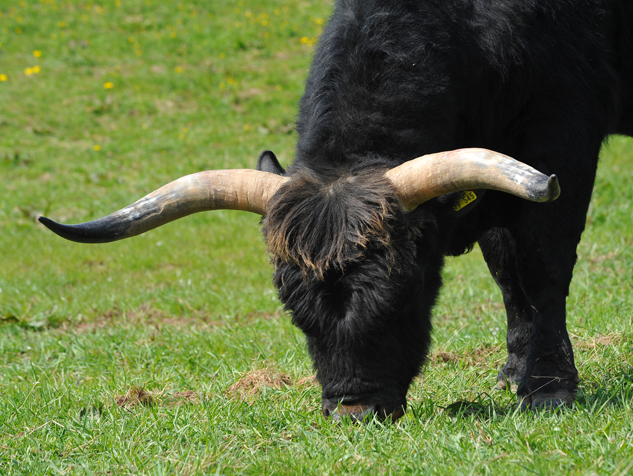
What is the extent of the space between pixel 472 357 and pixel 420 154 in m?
1.89

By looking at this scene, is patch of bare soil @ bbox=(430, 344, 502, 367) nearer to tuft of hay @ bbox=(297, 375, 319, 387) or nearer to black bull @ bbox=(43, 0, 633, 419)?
black bull @ bbox=(43, 0, 633, 419)

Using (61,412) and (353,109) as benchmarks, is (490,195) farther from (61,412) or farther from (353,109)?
(61,412)

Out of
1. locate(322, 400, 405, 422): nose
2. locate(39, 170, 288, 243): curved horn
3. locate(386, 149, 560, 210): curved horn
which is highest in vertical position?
locate(386, 149, 560, 210): curved horn

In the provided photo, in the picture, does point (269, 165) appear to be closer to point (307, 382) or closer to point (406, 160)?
point (406, 160)

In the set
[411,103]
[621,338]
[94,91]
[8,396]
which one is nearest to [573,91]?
[411,103]

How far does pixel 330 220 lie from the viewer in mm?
3273

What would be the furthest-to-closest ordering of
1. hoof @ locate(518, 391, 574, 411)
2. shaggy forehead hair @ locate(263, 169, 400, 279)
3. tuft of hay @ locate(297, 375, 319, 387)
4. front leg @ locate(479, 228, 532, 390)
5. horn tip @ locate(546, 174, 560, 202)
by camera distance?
front leg @ locate(479, 228, 532, 390), tuft of hay @ locate(297, 375, 319, 387), hoof @ locate(518, 391, 574, 411), shaggy forehead hair @ locate(263, 169, 400, 279), horn tip @ locate(546, 174, 560, 202)

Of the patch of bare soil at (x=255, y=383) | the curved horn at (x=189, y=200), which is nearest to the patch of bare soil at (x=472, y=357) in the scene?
the patch of bare soil at (x=255, y=383)

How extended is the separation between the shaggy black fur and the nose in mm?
25

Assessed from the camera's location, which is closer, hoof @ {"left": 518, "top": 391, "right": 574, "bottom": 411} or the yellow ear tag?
the yellow ear tag

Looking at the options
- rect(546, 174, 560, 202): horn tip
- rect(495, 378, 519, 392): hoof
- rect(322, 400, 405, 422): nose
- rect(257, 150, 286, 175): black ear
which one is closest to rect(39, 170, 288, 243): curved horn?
rect(257, 150, 286, 175): black ear

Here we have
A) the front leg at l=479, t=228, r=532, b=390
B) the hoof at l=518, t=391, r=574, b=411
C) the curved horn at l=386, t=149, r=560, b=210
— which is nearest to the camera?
the curved horn at l=386, t=149, r=560, b=210

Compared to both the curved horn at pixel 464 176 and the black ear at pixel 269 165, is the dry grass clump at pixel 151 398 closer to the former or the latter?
the black ear at pixel 269 165

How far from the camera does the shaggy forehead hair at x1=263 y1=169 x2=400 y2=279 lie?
10.5 feet
